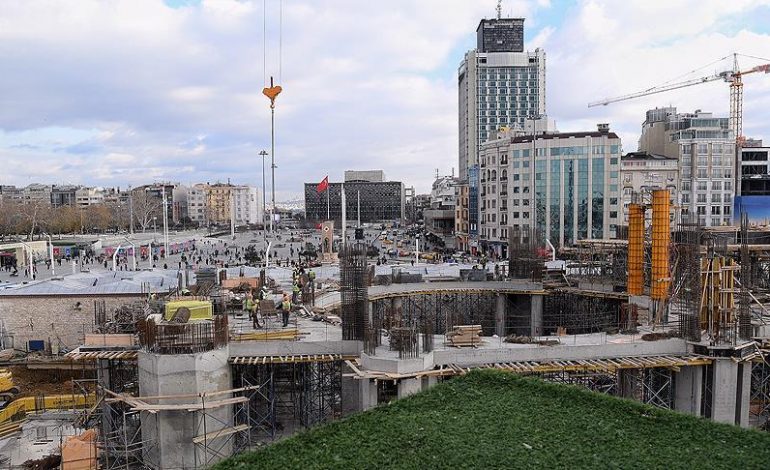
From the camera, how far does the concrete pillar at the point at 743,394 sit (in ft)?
67.9

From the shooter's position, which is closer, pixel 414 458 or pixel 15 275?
pixel 414 458

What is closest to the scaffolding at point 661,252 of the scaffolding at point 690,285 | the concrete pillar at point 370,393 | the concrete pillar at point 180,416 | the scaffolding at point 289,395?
the scaffolding at point 690,285

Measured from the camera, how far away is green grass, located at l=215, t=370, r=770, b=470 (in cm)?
1242

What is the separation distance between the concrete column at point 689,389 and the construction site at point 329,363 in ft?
0.14

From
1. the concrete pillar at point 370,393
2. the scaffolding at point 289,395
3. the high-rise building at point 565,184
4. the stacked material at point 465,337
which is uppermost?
the high-rise building at point 565,184

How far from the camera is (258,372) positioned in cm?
2077

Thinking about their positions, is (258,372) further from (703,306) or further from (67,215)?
(67,215)

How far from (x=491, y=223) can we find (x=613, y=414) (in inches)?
2100

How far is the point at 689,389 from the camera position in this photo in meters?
21.0

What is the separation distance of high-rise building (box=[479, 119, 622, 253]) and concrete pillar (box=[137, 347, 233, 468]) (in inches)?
1770

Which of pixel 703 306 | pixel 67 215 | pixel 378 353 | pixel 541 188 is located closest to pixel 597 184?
pixel 541 188

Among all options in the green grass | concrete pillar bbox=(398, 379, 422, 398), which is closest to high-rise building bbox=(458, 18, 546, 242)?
concrete pillar bbox=(398, 379, 422, 398)

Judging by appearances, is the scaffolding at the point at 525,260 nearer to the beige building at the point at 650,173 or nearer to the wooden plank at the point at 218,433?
the wooden plank at the point at 218,433

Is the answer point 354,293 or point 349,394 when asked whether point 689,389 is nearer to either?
point 349,394
